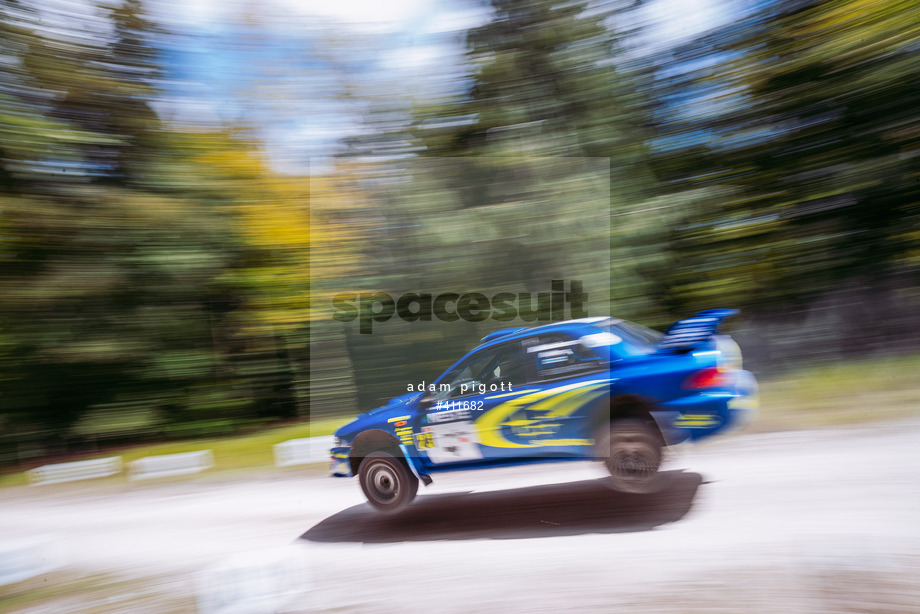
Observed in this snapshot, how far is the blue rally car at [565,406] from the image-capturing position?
195 inches

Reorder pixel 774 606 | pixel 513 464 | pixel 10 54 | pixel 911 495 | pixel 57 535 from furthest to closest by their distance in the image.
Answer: pixel 10 54
pixel 57 535
pixel 513 464
pixel 911 495
pixel 774 606

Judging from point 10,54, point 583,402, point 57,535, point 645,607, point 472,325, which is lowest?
point 57,535

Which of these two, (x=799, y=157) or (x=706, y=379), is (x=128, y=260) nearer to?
(x=706, y=379)

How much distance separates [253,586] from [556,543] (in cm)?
231

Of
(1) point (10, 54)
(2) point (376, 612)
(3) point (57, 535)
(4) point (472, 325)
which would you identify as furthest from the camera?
(1) point (10, 54)

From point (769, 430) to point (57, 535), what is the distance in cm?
892

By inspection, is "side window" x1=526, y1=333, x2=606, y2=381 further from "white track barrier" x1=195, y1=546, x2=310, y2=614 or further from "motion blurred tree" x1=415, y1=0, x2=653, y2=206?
"motion blurred tree" x1=415, y1=0, x2=653, y2=206

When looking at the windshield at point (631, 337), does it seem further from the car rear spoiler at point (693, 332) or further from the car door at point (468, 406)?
the car door at point (468, 406)

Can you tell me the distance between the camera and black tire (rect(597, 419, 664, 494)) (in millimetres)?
5008

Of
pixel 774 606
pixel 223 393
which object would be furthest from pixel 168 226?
pixel 774 606

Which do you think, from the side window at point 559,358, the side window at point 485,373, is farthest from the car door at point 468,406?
the side window at point 559,358

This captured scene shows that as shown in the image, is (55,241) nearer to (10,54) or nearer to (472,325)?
(10,54)

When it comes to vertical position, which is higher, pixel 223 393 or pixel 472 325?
pixel 472 325

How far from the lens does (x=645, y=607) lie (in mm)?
3684
